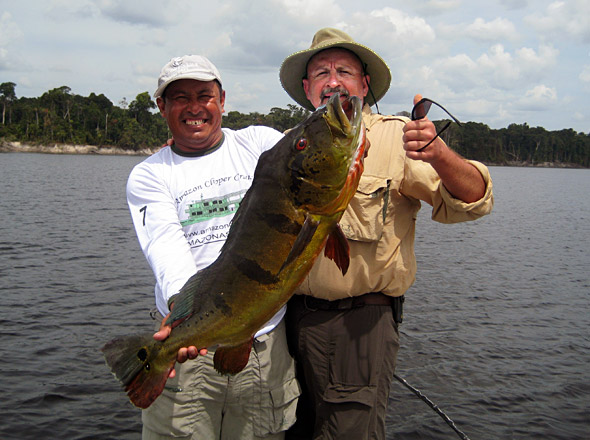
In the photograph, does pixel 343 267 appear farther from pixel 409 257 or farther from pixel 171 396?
pixel 171 396

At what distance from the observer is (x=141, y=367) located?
2.96 metres

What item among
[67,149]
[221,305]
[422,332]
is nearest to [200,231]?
[221,305]

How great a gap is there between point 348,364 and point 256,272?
155 centimetres

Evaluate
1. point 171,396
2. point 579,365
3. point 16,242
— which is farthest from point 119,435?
point 16,242

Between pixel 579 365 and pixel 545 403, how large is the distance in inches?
92.8

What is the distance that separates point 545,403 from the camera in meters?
9.40

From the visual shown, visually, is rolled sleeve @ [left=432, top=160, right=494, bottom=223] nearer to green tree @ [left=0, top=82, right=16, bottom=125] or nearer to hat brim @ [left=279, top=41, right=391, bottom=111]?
hat brim @ [left=279, top=41, right=391, bottom=111]

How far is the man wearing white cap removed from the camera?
363 centimetres

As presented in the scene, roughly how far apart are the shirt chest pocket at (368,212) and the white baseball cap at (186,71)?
144 centimetres

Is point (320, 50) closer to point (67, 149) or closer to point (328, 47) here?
point (328, 47)

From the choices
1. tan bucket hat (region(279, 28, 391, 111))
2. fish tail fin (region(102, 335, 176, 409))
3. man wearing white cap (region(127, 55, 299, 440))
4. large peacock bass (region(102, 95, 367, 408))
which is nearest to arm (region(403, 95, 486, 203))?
large peacock bass (region(102, 95, 367, 408))

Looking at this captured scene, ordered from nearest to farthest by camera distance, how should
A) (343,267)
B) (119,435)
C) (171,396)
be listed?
(343,267)
(171,396)
(119,435)

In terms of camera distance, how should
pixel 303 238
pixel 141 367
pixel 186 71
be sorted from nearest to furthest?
pixel 303 238 → pixel 141 367 → pixel 186 71

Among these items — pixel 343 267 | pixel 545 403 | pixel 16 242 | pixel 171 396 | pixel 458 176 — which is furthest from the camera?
pixel 16 242
